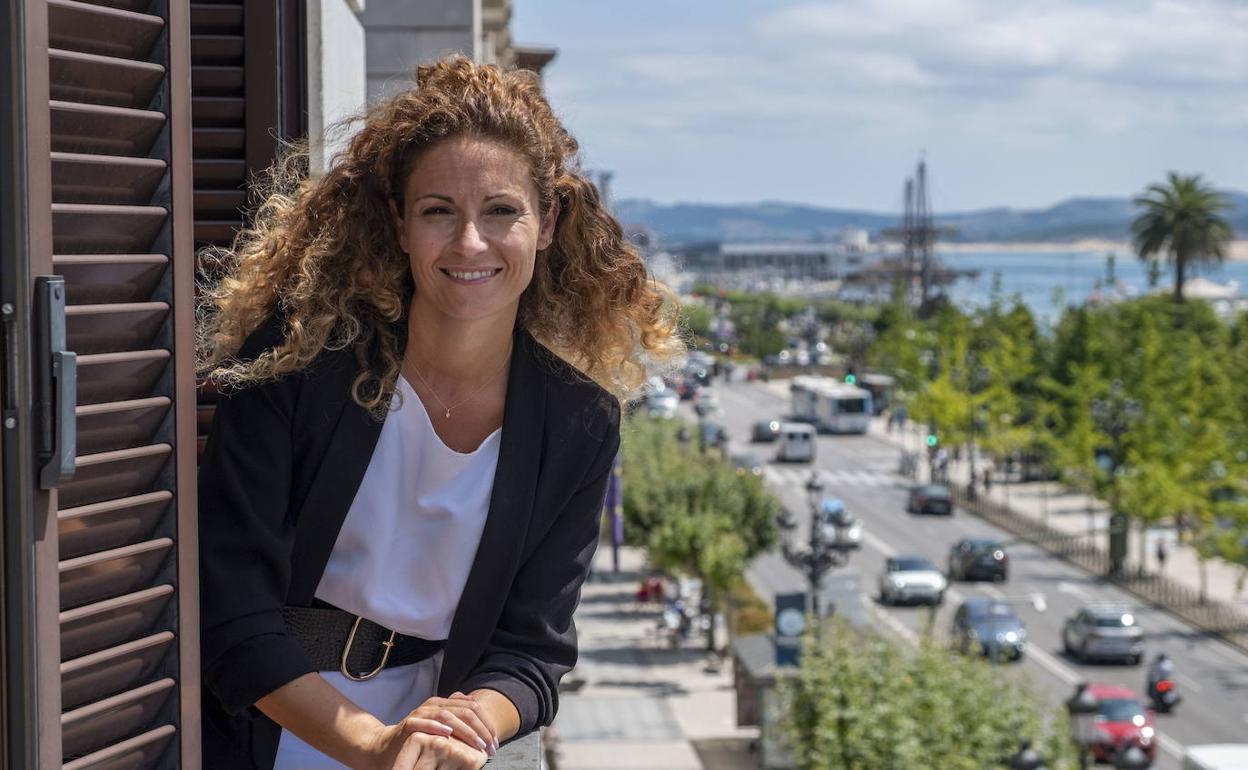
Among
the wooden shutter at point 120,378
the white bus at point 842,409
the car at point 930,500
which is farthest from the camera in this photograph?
the white bus at point 842,409

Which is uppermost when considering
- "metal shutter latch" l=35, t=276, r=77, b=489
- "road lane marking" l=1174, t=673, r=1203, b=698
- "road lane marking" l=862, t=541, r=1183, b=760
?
"metal shutter latch" l=35, t=276, r=77, b=489

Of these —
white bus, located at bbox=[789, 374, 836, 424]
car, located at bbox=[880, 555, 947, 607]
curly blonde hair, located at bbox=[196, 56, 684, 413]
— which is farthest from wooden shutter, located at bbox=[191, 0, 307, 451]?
white bus, located at bbox=[789, 374, 836, 424]

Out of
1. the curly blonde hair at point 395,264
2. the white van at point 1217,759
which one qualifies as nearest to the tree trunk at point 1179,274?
the white van at point 1217,759

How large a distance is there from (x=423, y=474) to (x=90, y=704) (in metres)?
0.94

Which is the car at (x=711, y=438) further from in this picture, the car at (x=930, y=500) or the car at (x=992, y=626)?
the car at (x=992, y=626)

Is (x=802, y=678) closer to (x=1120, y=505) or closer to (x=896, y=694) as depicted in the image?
(x=896, y=694)

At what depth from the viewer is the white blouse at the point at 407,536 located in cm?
337

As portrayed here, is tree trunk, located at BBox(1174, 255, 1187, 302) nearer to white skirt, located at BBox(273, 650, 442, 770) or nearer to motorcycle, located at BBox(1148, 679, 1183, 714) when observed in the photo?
motorcycle, located at BBox(1148, 679, 1183, 714)

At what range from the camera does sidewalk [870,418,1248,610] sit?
48.0 metres

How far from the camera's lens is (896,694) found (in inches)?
833

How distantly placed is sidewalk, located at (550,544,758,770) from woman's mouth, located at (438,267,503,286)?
74.0 ft

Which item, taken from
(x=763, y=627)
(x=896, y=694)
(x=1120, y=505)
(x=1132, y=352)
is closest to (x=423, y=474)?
(x=896, y=694)

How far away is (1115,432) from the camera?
177 feet

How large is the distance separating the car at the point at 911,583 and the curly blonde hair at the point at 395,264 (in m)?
38.9
